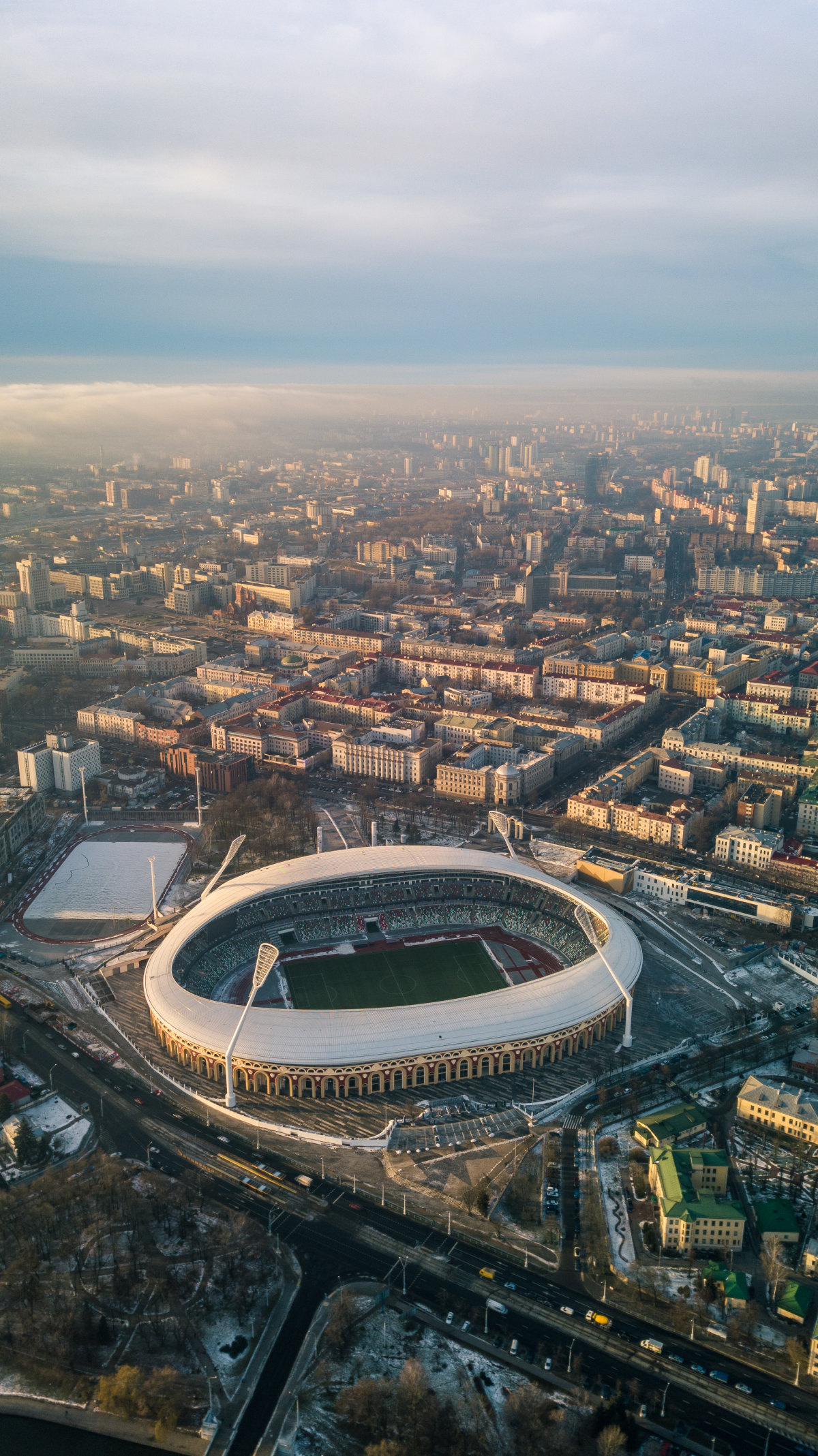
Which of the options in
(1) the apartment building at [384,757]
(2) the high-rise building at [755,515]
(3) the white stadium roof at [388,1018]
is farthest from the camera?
(2) the high-rise building at [755,515]

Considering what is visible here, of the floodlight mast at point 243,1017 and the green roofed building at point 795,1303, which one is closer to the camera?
the green roofed building at point 795,1303

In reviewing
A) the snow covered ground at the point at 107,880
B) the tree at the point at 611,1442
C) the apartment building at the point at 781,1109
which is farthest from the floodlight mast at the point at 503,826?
the tree at the point at 611,1442

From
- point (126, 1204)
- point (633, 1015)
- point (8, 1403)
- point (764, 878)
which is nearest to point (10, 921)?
point (126, 1204)

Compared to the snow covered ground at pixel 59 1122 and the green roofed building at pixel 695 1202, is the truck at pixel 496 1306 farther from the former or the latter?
the snow covered ground at pixel 59 1122

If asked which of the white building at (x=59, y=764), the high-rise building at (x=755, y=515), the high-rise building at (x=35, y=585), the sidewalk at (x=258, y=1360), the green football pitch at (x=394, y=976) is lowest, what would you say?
the sidewalk at (x=258, y=1360)

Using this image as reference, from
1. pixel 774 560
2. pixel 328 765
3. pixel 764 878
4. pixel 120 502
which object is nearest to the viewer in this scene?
pixel 764 878

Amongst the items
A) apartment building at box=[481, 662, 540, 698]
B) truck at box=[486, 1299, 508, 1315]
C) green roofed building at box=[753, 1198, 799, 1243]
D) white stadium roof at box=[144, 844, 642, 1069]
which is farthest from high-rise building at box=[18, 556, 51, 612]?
green roofed building at box=[753, 1198, 799, 1243]

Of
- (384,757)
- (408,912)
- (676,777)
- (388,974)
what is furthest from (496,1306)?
(384,757)

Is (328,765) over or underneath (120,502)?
underneath

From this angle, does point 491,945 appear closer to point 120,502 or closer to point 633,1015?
point 633,1015
